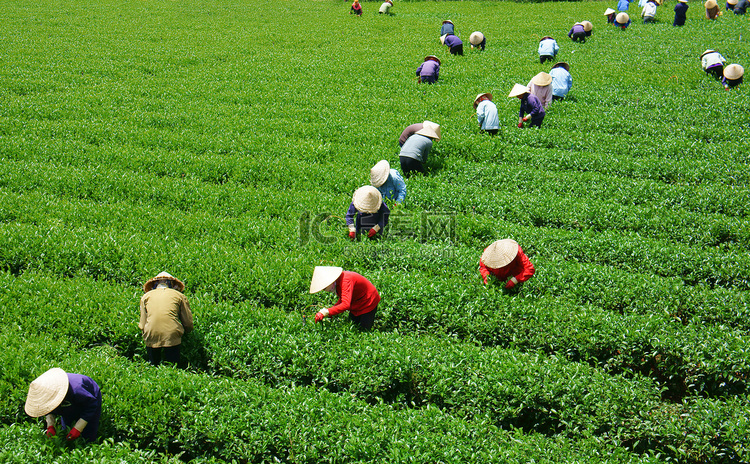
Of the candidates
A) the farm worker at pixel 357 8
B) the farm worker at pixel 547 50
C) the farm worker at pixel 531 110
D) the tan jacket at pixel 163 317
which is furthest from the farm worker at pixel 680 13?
the tan jacket at pixel 163 317

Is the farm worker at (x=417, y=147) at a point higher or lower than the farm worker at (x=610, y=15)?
lower

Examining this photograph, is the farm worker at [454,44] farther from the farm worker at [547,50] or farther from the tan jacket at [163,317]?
the tan jacket at [163,317]

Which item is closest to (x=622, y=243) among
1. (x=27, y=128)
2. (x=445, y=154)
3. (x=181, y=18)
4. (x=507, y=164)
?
(x=507, y=164)

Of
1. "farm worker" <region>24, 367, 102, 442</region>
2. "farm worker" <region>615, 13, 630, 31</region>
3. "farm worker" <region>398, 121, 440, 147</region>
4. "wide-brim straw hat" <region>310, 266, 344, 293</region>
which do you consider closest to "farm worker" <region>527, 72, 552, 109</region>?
"farm worker" <region>398, 121, 440, 147</region>

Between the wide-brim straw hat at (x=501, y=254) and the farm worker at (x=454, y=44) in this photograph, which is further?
the farm worker at (x=454, y=44)

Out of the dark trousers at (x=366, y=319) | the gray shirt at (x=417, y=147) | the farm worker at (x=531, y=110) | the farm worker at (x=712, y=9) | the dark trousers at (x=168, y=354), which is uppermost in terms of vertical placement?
the farm worker at (x=712, y=9)

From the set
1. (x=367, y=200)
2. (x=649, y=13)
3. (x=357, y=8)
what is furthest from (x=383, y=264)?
(x=357, y=8)

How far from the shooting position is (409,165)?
1334 centimetres

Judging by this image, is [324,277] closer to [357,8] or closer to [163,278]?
[163,278]

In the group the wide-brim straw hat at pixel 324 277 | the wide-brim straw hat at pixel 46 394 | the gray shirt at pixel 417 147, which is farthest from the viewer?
the gray shirt at pixel 417 147

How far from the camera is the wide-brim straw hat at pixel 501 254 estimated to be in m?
8.70

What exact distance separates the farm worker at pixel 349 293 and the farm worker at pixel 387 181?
359 centimetres

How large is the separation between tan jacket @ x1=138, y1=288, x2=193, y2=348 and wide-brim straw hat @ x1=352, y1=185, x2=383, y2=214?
3795mm

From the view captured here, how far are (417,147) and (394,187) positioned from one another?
2.07 meters
